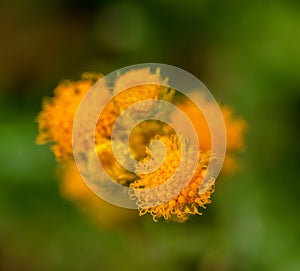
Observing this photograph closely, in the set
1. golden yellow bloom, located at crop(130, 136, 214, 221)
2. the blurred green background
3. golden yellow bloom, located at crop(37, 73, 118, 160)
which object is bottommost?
golden yellow bloom, located at crop(130, 136, 214, 221)

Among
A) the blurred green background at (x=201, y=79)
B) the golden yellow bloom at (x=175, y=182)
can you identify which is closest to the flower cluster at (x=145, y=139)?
the golden yellow bloom at (x=175, y=182)

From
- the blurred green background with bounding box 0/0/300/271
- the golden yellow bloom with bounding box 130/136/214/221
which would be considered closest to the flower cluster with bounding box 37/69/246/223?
the golden yellow bloom with bounding box 130/136/214/221

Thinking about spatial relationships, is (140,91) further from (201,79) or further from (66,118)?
(201,79)

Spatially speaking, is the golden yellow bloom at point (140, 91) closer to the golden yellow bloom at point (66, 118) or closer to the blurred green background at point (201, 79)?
the golden yellow bloom at point (66, 118)

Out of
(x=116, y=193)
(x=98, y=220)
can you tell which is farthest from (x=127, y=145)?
(x=98, y=220)

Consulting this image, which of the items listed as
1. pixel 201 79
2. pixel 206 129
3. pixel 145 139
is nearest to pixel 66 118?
pixel 145 139

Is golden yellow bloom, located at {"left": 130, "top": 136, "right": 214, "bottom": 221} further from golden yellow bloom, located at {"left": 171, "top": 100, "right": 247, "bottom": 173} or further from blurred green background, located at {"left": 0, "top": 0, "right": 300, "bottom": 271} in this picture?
blurred green background, located at {"left": 0, "top": 0, "right": 300, "bottom": 271}
